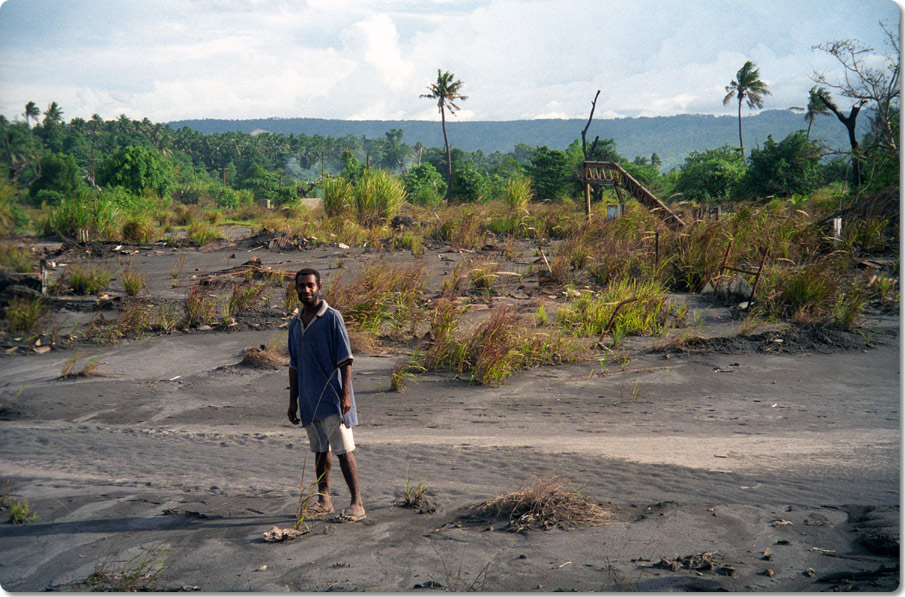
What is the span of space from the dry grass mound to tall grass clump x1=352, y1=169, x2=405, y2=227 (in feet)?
46.1

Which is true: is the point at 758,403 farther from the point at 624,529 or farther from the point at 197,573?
the point at 197,573

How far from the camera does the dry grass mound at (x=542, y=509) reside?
11.0 feet

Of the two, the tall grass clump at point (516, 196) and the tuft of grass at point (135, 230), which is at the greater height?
the tall grass clump at point (516, 196)

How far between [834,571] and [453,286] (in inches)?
285

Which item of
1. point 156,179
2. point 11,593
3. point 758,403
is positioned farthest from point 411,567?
point 156,179

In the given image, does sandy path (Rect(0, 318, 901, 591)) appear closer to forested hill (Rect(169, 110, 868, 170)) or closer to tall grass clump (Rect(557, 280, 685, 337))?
tall grass clump (Rect(557, 280, 685, 337))

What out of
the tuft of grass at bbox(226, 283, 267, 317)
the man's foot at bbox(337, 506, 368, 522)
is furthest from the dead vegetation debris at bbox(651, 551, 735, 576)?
the tuft of grass at bbox(226, 283, 267, 317)

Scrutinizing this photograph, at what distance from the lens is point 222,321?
855cm

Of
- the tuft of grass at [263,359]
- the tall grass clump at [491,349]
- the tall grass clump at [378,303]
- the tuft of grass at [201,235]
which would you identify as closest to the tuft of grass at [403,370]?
the tall grass clump at [491,349]

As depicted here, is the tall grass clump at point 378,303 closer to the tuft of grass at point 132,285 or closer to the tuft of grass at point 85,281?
the tuft of grass at point 132,285

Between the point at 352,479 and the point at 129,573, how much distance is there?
1088 mm

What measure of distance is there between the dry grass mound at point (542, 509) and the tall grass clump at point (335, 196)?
563 inches

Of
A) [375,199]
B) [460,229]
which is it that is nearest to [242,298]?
[460,229]

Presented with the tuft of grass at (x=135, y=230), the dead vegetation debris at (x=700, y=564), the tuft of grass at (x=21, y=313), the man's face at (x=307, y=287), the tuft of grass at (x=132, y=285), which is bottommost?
the dead vegetation debris at (x=700, y=564)
